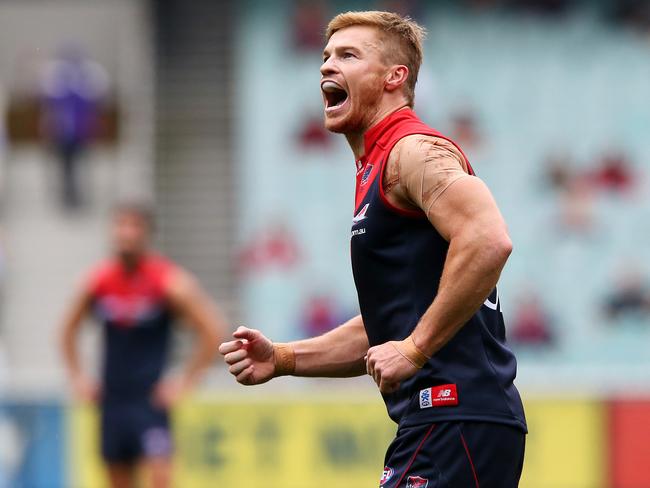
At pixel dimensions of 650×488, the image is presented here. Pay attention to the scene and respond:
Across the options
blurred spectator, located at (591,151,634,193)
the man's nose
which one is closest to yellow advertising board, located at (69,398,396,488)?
blurred spectator, located at (591,151,634,193)

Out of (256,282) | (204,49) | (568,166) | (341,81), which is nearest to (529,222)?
(568,166)

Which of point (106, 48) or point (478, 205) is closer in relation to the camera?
point (478, 205)

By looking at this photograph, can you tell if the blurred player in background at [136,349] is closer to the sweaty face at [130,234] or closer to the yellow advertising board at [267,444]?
the sweaty face at [130,234]

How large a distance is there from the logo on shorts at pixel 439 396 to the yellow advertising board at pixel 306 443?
25.2 ft

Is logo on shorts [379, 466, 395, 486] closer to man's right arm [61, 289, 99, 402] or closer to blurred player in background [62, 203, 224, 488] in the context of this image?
blurred player in background [62, 203, 224, 488]

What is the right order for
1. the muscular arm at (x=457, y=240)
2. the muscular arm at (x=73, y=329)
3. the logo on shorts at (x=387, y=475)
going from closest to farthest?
the muscular arm at (x=457, y=240) < the logo on shorts at (x=387, y=475) < the muscular arm at (x=73, y=329)

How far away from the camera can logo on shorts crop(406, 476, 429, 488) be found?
14.3ft

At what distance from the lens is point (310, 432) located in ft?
40.4

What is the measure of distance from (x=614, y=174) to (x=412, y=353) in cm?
1429

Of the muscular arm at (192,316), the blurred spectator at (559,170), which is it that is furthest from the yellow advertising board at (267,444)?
the blurred spectator at (559,170)

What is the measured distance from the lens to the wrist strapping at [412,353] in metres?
4.21

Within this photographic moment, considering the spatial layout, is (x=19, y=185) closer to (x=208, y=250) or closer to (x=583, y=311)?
(x=208, y=250)

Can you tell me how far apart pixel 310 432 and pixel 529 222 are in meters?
6.63

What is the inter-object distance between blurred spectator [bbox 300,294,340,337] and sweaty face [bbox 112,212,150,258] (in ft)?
23.1
